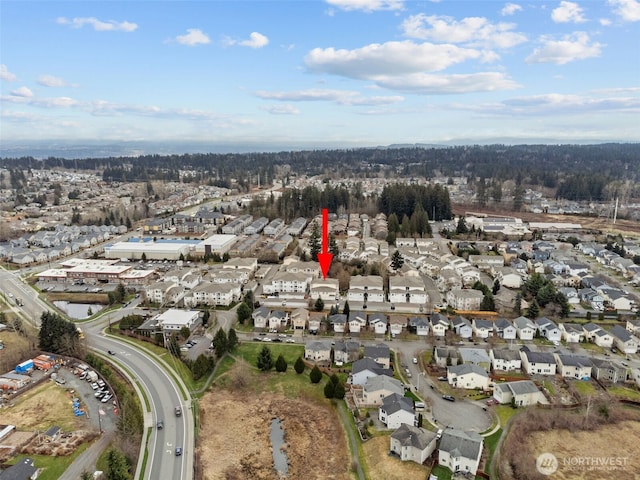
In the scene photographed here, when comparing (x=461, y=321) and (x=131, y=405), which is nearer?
(x=131, y=405)

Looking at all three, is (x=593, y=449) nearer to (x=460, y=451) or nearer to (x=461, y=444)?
(x=461, y=444)

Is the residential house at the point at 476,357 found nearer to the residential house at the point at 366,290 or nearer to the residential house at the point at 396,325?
the residential house at the point at 396,325

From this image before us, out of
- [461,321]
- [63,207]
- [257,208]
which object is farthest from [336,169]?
[461,321]

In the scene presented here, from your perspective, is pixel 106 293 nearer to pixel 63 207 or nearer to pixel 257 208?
pixel 257 208

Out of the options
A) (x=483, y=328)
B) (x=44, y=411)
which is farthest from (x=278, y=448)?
(x=483, y=328)

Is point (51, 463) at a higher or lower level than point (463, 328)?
lower

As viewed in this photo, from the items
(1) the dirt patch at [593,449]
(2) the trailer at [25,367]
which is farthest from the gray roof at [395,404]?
(2) the trailer at [25,367]
